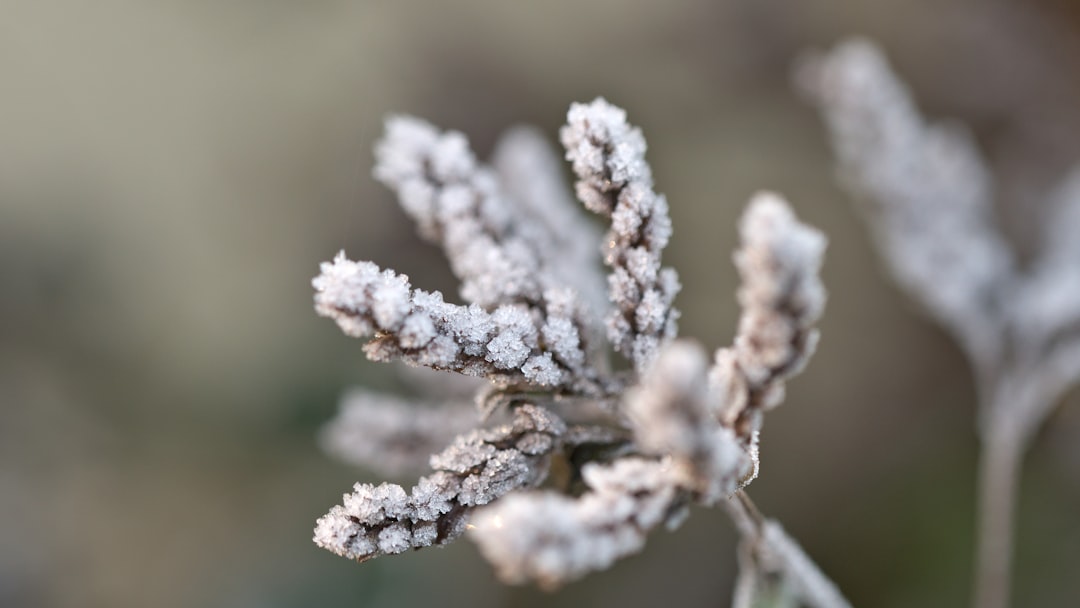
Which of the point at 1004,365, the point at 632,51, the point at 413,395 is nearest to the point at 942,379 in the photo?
the point at 1004,365

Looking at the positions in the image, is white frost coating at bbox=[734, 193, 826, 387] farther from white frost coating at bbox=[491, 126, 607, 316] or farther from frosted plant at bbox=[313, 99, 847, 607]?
white frost coating at bbox=[491, 126, 607, 316]

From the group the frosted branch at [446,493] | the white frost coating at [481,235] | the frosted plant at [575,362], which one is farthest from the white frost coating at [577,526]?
the white frost coating at [481,235]

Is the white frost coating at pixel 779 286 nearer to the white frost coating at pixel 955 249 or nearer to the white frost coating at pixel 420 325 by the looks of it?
the white frost coating at pixel 420 325

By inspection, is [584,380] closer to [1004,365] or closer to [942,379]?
[1004,365]

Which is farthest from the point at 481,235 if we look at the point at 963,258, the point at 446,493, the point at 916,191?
the point at 963,258

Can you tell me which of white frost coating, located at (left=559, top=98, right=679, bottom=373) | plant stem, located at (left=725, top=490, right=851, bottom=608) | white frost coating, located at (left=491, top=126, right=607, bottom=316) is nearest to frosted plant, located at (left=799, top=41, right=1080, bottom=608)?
white frost coating, located at (left=491, top=126, right=607, bottom=316)

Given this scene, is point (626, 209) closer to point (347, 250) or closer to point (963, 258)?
point (963, 258)

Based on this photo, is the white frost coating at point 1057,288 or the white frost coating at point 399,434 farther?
the white frost coating at point 1057,288
